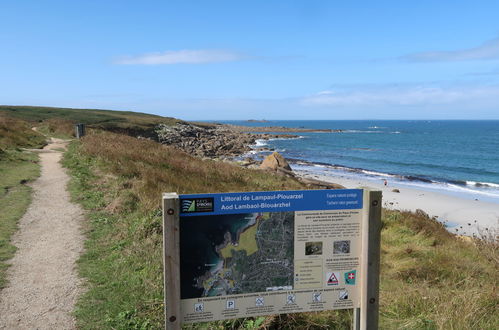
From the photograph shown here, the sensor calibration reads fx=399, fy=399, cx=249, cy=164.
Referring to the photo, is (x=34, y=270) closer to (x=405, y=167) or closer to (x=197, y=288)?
(x=197, y=288)

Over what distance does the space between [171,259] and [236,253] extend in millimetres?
548

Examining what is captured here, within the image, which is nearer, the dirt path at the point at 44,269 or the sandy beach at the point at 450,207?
the dirt path at the point at 44,269

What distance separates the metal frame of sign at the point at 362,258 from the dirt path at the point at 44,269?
6.01ft

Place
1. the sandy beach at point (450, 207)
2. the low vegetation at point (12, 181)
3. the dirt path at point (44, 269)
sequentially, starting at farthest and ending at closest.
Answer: the sandy beach at point (450, 207), the low vegetation at point (12, 181), the dirt path at point (44, 269)

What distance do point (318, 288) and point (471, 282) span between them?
3.77 meters

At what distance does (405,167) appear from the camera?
155 ft

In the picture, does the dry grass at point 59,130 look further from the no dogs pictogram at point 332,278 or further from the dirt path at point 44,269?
the no dogs pictogram at point 332,278

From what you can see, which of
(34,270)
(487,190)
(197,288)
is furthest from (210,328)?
(487,190)

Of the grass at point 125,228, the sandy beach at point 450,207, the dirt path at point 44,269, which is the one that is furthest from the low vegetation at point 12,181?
the sandy beach at point 450,207

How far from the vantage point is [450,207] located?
24.2m

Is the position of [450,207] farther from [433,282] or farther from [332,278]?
[332,278]

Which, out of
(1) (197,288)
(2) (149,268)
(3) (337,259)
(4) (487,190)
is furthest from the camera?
(4) (487,190)

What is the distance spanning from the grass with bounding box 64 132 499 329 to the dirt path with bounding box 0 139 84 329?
0.23m

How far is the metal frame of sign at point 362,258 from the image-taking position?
3250 mm
